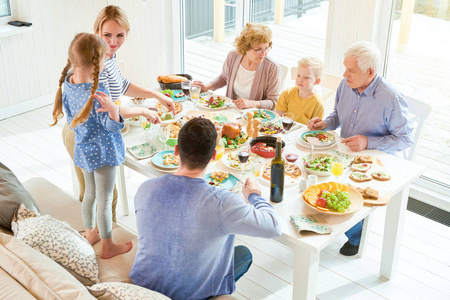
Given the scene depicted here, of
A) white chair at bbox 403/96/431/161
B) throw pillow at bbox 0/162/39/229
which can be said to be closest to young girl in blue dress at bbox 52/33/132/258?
throw pillow at bbox 0/162/39/229

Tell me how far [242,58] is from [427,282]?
73.4 inches

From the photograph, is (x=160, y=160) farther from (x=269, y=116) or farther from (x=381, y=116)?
(x=381, y=116)

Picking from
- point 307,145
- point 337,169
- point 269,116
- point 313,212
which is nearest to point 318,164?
point 337,169

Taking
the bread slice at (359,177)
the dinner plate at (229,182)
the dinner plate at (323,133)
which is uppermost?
the dinner plate at (323,133)

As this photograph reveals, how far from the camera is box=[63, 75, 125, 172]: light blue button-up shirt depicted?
2.36 m

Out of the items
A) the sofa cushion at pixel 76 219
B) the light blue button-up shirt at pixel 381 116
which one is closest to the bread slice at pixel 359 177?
the light blue button-up shirt at pixel 381 116

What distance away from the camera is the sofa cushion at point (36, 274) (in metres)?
1.66

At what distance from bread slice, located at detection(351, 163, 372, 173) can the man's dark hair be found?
957mm

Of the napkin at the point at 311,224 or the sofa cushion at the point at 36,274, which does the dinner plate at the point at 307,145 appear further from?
the sofa cushion at the point at 36,274

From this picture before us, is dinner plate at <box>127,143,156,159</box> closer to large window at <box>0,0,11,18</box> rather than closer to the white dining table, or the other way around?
the white dining table

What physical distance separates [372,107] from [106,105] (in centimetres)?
149

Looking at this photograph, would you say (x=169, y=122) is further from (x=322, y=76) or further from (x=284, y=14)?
(x=284, y=14)

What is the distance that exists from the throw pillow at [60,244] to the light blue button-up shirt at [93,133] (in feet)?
1.17

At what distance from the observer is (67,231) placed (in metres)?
2.24
